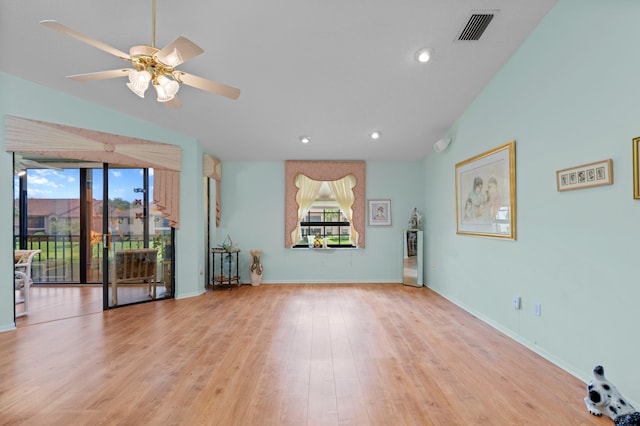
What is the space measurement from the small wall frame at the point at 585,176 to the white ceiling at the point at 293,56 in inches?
58.8

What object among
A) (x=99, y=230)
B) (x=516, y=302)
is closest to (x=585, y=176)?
(x=516, y=302)

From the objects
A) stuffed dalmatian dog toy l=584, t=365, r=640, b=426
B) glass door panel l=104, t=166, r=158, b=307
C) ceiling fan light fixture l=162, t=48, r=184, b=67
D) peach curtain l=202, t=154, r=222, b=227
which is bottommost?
stuffed dalmatian dog toy l=584, t=365, r=640, b=426

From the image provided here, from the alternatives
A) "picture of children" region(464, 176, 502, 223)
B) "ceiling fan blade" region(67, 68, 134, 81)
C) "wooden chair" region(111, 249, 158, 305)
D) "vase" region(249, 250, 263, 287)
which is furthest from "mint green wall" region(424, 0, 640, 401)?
"wooden chair" region(111, 249, 158, 305)

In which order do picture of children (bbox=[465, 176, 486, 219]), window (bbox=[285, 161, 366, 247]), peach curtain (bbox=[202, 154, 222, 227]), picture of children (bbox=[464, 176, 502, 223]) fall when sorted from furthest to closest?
window (bbox=[285, 161, 366, 247]), peach curtain (bbox=[202, 154, 222, 227]), picture of children (bbox=[465, 176, 486, 219]), picture of children (bbox=[464, 176, 502, 223])

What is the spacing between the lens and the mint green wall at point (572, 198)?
213 cm

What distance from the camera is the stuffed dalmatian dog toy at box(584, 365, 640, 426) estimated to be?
1.93 metres

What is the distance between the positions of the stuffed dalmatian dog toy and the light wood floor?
59 mm

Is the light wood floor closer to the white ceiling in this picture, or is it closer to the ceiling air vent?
the white ceiling

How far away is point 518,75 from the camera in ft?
10.6

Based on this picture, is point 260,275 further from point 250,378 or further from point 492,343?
point 492,343

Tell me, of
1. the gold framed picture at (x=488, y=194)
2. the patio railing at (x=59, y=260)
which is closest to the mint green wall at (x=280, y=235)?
the gold framed picture at (x=488, y=194)

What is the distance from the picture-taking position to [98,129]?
162 inches

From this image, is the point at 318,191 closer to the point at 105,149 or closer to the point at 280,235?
the point at 280,235

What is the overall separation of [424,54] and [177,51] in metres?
2.41
